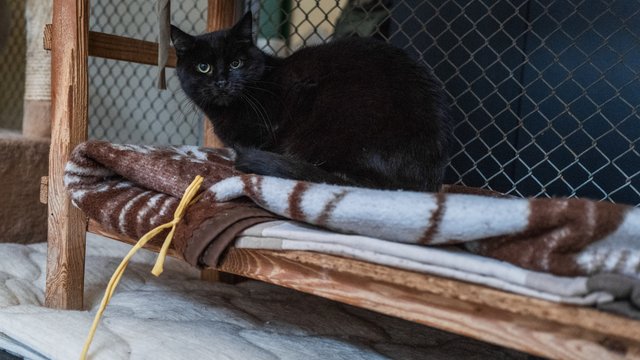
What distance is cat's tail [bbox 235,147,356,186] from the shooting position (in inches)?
35.6

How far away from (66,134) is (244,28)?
1.48ft

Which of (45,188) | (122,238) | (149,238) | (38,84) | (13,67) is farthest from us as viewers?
(13,67)

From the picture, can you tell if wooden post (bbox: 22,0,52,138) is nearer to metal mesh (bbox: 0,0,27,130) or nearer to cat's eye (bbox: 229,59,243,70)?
metal mesh (bbox: 0,0,27,130)

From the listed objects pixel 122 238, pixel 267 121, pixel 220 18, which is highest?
pixel 220 18

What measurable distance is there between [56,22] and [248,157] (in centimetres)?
55

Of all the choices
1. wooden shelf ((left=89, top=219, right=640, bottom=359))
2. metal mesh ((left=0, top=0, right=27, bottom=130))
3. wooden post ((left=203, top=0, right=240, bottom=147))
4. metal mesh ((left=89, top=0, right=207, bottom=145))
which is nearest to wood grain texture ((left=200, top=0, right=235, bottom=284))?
wooden post ((left=203, top=0, right=240, bottom=147))

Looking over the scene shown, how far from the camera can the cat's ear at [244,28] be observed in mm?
1271

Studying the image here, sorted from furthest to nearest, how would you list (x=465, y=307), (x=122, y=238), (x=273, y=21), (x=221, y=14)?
1. (x=273, y=21)
2. (x=221, y=14)
3. (x=122, y=238)
4. (x=465, y=307)

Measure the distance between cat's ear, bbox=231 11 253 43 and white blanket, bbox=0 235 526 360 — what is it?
606mm

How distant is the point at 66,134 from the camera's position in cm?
113

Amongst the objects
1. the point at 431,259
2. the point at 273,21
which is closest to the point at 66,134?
the point at 431,259

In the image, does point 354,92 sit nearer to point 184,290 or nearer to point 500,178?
point 184,290

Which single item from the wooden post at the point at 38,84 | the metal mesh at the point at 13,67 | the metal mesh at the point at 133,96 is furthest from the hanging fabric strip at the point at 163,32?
the metal mesh at the point at 13,67

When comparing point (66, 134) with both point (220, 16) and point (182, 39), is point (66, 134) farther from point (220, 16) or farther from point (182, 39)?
point (220, 16)
